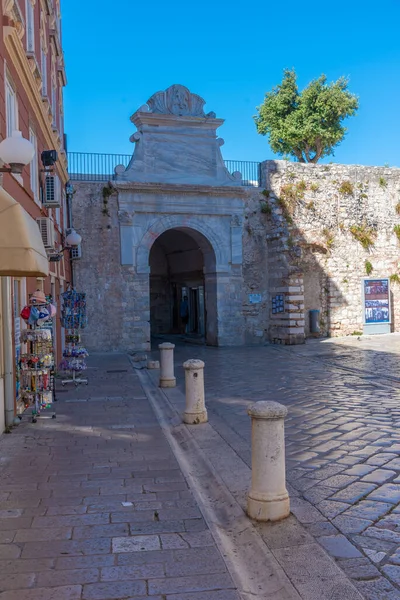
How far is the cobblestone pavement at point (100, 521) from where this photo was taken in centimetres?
314

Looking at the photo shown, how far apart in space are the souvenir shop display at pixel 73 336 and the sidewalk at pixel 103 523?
372cm

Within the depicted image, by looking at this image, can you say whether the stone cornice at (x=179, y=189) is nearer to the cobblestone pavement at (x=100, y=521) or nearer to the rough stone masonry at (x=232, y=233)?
the rough stone masonry at (x=232, y=233)

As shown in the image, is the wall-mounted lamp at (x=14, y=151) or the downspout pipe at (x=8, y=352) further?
the downspout pipe at (x=8, y=352)

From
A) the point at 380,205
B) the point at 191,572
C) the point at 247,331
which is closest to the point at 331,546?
the point at 191,572

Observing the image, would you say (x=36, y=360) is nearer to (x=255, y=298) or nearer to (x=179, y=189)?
(x=179, y=189)

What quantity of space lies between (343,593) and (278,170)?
18.0m

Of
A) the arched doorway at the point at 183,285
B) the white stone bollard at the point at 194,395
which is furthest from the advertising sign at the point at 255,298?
the white stone bollard at the point at 194,395

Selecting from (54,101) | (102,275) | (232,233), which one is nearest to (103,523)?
(54,101)

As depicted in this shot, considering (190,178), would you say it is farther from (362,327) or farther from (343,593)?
(343,593)

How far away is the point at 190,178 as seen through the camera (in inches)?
726

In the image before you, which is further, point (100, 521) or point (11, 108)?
point (11, 108)

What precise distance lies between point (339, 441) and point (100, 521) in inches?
116

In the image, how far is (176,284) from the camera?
25.9 m

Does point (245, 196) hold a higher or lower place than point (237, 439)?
higher
